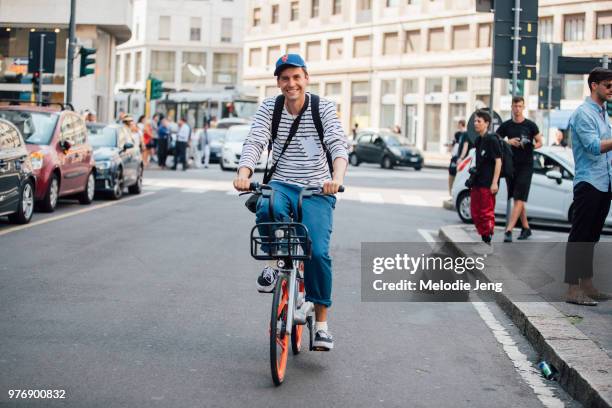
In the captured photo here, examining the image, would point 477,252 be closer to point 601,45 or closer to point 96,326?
point 96,326

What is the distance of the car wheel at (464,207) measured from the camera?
→ 18.9 metres

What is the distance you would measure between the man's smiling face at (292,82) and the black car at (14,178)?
816 centimetres

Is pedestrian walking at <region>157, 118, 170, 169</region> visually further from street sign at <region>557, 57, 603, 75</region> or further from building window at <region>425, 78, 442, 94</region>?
building window at <region>425, 78, 442, 94</region>

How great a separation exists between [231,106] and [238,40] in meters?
42.3

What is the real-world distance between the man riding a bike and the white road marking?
1.21 metres

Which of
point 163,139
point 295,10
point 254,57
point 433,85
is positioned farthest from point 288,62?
point 254,57

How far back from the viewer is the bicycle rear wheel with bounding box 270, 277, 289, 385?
5742 mm

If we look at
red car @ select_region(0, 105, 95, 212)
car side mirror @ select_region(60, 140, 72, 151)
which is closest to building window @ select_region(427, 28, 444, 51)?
red car @ select_region(0, 105, 95, 212)

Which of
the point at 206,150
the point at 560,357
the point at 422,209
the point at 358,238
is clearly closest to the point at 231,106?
the point at 206,150

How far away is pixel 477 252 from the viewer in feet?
40.4

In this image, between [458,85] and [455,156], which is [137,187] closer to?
[455,156]

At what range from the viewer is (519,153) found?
14250mm

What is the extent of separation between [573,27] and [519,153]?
45034mm

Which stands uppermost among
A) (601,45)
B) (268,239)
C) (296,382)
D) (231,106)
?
(601,45)
